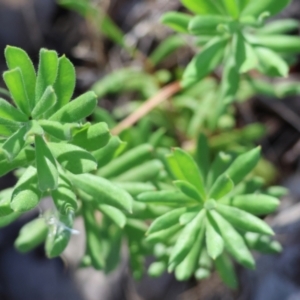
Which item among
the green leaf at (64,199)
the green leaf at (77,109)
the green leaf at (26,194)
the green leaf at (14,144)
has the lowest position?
the green leaf at (64,199)

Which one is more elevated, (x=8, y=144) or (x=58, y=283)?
(x=8, y=144)

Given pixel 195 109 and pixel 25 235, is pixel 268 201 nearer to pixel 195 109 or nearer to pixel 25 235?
pixel 25 235

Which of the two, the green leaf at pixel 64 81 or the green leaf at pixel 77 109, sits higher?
the green leaf at pixel 64 81

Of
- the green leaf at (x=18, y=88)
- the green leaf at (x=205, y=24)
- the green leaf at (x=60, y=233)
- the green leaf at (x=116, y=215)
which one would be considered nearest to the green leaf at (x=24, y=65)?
the green leaf at (x=18, y=88)

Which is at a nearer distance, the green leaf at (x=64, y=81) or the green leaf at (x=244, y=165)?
the green leaf at (x=64, y=81)

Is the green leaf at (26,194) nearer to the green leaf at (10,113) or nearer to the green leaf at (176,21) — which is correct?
the green leaf at (10,113)

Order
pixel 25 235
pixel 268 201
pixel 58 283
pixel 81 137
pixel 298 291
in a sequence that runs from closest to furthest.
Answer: pixel 81 137
pixel 268 201
pixel 25 235
pixel 298 291
pixel 58 283

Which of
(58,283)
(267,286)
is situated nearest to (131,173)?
(267,286)

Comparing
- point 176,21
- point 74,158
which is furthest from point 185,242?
point 176,21
